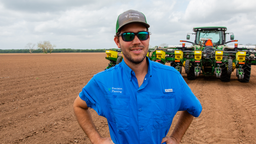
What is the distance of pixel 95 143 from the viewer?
1790 mm

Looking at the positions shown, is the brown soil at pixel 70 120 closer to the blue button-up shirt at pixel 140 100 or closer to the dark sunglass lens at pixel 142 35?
the blue button-up shirt at pixel 140 100

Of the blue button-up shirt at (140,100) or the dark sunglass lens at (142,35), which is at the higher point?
the dark sunglass lens at (142,35)

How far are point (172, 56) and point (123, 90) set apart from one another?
34.7 ft

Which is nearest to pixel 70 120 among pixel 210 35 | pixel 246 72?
pixel 246 72

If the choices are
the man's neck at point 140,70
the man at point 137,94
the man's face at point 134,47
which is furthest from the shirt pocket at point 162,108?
the man's face at point 134,47

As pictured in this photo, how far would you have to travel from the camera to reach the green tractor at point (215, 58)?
9.55 m

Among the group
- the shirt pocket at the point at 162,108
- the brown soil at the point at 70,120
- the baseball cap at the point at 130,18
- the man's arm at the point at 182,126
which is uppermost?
the baseball cap at the point at 130,18

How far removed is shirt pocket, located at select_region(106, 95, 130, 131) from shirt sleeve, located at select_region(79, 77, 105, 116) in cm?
12

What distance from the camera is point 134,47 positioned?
5.50 ft

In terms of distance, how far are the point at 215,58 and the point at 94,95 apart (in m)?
9.13

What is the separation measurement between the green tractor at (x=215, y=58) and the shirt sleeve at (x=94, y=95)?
28.6ft

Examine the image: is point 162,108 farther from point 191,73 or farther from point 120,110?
point 191,73

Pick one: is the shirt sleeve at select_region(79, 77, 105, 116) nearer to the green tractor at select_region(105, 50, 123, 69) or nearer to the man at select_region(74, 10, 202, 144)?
the man at select_region(74, 10, 202, 144)

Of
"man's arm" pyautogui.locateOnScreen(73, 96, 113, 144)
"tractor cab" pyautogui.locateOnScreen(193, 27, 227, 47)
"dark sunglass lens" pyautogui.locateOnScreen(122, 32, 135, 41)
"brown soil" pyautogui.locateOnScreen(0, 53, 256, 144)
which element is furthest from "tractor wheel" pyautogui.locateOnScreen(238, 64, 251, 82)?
"man's arm" pyautogui.locateOnScreen(73, 96, 113, 144)
